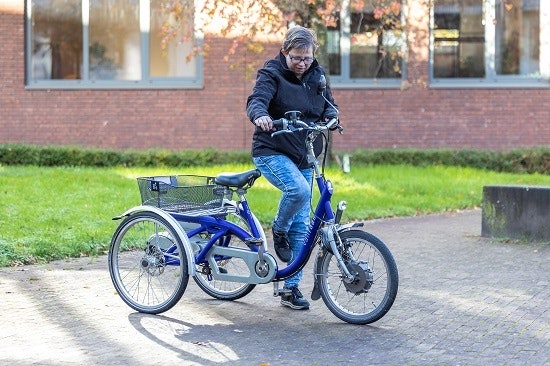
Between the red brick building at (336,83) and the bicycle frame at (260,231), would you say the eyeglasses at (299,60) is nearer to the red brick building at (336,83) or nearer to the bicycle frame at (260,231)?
the bicycle frame at (260,231)

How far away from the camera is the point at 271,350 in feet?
19.5

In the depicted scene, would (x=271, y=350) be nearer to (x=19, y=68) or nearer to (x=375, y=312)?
(x=375, y=312)

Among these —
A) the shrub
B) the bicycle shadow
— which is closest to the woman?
the bicycle shadow

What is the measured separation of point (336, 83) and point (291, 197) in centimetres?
1344

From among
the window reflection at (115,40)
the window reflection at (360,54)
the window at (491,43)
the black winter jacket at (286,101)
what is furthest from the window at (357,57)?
the black winter jacket at (286,101)

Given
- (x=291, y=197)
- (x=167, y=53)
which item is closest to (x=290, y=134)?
(x=291, y=197)

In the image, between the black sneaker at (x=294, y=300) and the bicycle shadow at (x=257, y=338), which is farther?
the black sneaker at (x=294, y=300)

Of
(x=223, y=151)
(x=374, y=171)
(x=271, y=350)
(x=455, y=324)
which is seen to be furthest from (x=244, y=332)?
(x=223, y=151)

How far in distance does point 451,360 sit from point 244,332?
135cm

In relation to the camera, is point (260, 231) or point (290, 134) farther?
point (260, 231)

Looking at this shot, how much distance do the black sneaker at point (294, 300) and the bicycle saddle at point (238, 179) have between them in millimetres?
795

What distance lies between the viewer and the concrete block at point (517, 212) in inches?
407

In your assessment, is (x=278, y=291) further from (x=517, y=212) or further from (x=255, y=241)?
(x=517, y=212)

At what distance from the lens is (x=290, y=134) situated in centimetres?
688
